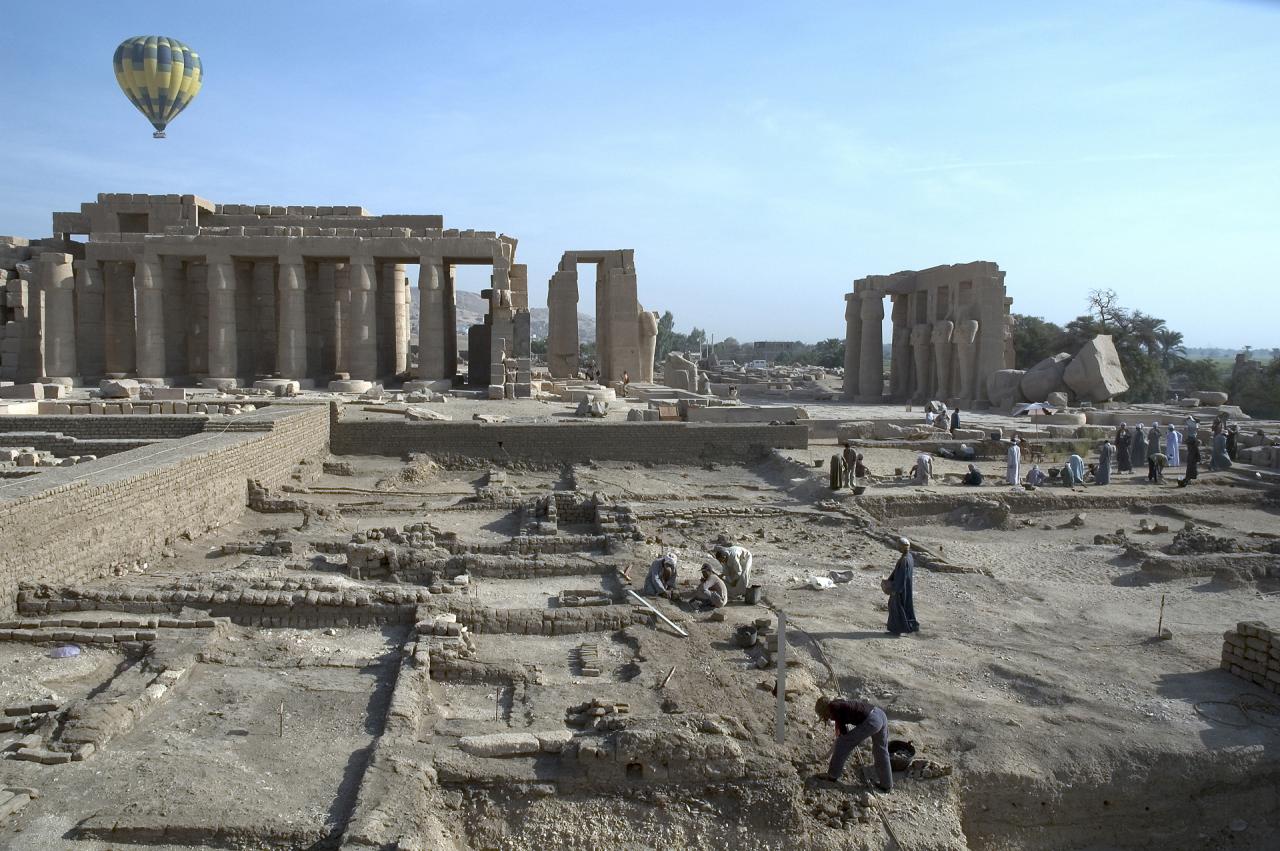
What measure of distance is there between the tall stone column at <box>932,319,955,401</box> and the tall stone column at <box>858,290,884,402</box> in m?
2.97

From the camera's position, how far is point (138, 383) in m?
29.3

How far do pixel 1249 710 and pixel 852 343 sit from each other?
110 feet

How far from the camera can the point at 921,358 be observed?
3759cm

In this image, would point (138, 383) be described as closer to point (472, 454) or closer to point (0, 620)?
point (472, 454)

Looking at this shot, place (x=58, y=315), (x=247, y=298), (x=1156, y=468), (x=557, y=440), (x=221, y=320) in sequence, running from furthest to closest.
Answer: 1. (x=247, y=298)
2. (x=221, y=320)
3. (x=58, y=315)
4. (x=557, y=440)
5. (x=1156, y=468)

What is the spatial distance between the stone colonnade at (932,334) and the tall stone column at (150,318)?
24684mm

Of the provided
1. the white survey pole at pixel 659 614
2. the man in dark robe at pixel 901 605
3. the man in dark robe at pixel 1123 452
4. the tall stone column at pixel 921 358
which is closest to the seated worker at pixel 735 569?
the white survey pole at pixel 659 614

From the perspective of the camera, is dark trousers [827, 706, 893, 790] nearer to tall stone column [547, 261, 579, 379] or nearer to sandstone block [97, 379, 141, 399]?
sandstone block [97, 379, 141, 399]

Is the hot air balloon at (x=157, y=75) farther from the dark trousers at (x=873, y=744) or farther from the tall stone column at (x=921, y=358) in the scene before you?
the dark trousers at (x=873, y=744)

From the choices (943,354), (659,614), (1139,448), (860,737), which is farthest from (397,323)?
(860,737)

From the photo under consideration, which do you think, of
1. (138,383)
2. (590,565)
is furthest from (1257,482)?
(138,383)

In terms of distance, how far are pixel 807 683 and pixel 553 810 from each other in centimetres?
276

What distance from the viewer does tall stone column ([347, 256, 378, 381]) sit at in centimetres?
3095

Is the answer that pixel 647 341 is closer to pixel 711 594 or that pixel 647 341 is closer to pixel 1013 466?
pixel 1013 466
